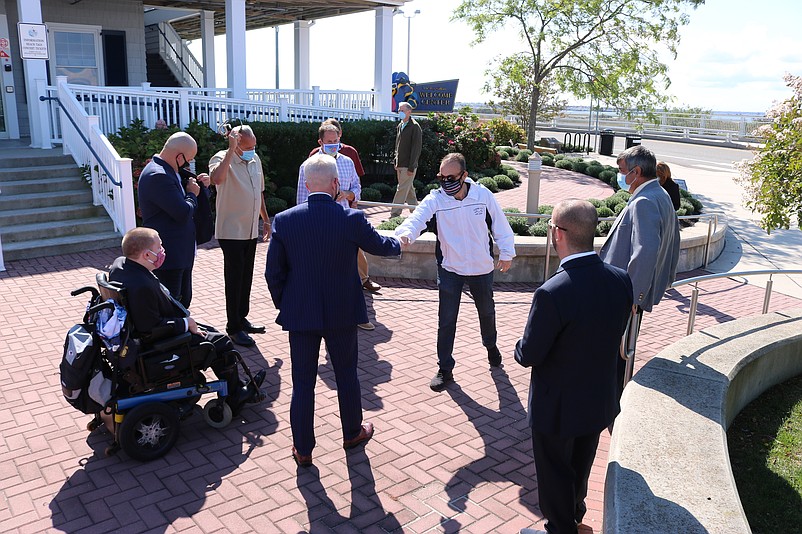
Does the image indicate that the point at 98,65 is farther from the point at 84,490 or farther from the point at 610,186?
the point at 84,490

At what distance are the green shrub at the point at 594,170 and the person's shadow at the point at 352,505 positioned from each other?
14705mm

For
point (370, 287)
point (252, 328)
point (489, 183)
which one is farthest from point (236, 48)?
point (252, 328)

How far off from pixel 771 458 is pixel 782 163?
2.18 m

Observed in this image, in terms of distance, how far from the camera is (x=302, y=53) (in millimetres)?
21500

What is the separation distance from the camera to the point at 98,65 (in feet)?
56.3

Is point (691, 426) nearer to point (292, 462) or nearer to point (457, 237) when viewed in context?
point (457, 237)

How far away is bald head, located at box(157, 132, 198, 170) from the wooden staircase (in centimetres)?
499

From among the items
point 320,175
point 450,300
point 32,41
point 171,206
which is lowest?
point 450,300

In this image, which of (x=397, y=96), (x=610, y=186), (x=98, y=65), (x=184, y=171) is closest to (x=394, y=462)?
(x=184, y=171)

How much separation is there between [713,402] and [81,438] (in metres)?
4.02

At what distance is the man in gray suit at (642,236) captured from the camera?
470cm

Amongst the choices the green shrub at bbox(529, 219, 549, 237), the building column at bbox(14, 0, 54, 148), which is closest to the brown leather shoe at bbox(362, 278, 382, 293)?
the green shrub at bbox(529, 219, 549, 237)

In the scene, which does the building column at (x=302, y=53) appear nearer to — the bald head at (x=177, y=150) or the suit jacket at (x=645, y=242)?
the bald head at (x=177, y=150)

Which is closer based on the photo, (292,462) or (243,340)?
(292,462)
